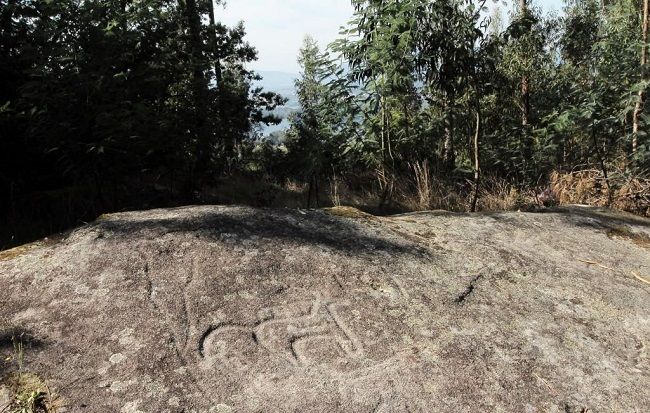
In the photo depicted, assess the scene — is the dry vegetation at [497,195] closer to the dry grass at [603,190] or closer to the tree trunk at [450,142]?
the dry grass at [603,190]

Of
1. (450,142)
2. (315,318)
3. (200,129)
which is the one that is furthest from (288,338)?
(450,142)

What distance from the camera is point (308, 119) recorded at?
663 centimetres

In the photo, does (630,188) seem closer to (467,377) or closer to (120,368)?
(467,377)

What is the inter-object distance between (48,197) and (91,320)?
16.8 ft

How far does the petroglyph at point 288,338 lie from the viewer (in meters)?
1.75

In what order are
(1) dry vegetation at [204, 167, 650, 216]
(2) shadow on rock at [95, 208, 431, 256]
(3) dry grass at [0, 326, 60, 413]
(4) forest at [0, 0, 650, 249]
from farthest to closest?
(1) dry vegetation at [204, 167, 650, 216], (4) forest at [0, 0, 650, 249], (2) shadow on rock at [95, 208, 431, 256], (3) dry grass at [0, 326, 60, 413]

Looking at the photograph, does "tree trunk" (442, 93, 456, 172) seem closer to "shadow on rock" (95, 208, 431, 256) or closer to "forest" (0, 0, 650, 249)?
"forest" (0, 0, 650, 249)

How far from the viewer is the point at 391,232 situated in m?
2.87

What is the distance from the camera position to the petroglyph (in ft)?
5.75

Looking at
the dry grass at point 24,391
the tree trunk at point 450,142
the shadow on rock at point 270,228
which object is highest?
the tree trunk at point 450,142

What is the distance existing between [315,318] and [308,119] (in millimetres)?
4927

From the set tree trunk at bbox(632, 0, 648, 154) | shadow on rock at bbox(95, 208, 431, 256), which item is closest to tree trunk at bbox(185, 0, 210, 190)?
shadow on rock at bbox(95, 208, 431, 256)

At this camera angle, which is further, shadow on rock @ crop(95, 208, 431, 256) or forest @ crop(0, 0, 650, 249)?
forest @ crop(0, 0, 650, 249)

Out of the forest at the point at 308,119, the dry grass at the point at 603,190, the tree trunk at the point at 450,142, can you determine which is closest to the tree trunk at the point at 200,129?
the forest at the point at 308,119
